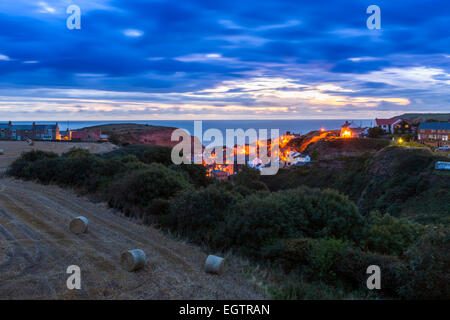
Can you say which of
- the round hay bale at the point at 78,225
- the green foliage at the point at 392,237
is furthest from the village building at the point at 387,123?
the round hay bale at the point at 78,225

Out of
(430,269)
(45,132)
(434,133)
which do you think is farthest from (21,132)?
(434,133)

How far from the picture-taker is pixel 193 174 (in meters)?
30.6

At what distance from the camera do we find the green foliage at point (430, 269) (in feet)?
22.3

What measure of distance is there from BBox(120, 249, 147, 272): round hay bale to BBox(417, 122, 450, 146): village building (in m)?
87.9

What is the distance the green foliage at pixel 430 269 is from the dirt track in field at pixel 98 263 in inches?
126

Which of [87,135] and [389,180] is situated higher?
[87,135]

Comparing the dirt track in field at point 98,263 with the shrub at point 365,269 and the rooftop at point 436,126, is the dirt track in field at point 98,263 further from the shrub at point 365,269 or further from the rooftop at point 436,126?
the rooftop at point 436,126

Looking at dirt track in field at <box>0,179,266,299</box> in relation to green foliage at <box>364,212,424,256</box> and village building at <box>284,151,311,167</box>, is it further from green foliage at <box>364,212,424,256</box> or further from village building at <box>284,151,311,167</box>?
village building at <box>284,151,311,167</box>

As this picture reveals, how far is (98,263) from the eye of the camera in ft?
28.0

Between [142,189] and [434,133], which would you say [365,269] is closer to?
[142,189]

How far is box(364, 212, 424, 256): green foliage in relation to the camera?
11.9m

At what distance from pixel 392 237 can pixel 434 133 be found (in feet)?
284
